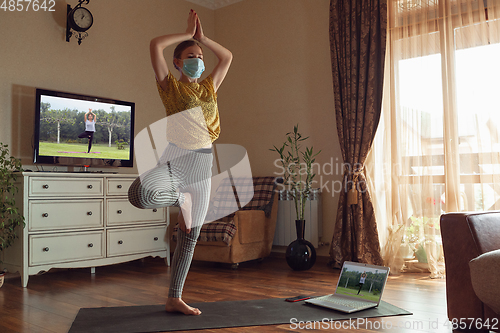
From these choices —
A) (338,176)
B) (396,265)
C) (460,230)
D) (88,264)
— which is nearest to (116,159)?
(88,264)

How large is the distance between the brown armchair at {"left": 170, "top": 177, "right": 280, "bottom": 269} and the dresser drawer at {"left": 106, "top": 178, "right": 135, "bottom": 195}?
2.03 feet

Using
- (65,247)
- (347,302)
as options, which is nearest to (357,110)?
(347,302)

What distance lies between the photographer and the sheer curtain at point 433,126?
3.40 m

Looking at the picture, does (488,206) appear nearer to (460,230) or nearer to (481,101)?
(481,101)

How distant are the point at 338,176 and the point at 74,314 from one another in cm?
272

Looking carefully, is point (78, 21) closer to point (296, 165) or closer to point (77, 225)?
point (77, 225)

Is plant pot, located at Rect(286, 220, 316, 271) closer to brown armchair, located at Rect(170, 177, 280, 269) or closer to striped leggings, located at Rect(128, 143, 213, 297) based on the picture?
brown armchair, located at Rect(170, 177, 280, 269)

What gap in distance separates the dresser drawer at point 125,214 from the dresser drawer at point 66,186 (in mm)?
167

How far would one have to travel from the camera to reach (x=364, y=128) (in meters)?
3.93

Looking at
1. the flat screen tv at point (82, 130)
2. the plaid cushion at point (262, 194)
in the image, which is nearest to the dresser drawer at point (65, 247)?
the flat screen tv at point (82, 130)

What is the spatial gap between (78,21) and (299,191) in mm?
2615

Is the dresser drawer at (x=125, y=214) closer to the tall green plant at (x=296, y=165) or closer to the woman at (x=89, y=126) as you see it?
the woman at (x=89, y=126)

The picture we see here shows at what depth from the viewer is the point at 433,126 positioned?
12.0 ft

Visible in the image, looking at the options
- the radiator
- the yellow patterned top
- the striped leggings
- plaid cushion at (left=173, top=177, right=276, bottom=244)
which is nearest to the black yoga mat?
the striped leggings
